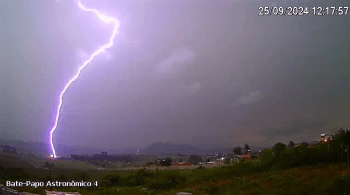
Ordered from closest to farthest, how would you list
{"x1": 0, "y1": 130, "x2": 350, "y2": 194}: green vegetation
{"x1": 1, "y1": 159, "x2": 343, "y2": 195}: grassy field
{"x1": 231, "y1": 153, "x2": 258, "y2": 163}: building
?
{"x1": 1, "y1": 159, "x2": 343, "y2": 195}: grassy field
{"x1": 0, "y1": 130, "x2": 350, "y2": 194}: green vegetation
{"x1": 231, "y1": 153, "x2": 258, "y2": 163}: building

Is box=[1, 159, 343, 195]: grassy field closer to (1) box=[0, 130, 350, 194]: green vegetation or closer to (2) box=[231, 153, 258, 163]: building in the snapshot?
(1) box=[0, 130, 350, 194]: green vegetation

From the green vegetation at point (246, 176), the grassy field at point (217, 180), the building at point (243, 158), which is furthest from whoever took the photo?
the building at point (243, 158)

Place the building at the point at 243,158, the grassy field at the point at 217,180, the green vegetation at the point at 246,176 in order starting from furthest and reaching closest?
1. the building at the point at 243,158
2. the green vegetation at the point at 246,176
3. the grassy field at the point at 217,180

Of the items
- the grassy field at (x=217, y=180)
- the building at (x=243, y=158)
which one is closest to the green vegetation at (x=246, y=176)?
the grassy field at (x=217, y=180)

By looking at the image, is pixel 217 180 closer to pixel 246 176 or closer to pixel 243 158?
pixel 246 176

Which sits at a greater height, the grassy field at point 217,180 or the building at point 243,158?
the building at point 243,158

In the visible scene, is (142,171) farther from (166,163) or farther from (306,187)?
(306,187)

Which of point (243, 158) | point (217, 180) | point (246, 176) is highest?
point (243, 158)

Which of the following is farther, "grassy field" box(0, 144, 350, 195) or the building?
the building

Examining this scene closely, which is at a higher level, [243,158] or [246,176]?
[243,158]

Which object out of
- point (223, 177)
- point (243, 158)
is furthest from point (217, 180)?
point (243, 158)

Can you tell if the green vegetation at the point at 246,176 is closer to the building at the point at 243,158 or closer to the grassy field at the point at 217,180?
the grassy field at the point at 217,180

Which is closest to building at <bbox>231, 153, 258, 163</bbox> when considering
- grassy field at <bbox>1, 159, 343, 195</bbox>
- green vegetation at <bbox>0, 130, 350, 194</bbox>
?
green vegetation at <bbox>0, 130, 350, 194</bbox>

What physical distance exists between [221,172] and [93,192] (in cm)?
446
